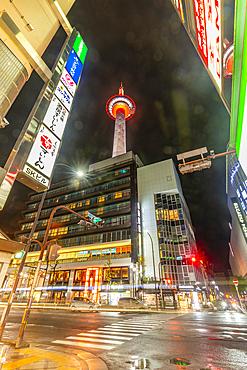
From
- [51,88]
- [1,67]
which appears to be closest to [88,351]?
[51,88]

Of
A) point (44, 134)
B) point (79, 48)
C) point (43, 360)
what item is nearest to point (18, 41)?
point (44, 134)

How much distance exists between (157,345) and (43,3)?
15903mm

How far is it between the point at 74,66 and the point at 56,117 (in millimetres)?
4355

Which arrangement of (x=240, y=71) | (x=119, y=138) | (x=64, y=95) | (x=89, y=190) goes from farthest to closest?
(x=119, y=138) < (x=89, y=190) < (x=64, y=95) < (x=240, y=71)

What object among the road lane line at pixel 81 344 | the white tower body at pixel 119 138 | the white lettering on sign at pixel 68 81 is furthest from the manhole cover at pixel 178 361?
the white tower body at pixel 119 138

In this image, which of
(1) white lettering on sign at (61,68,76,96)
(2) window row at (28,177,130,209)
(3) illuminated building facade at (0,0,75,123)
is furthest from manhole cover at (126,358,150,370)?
(2) window row at (28,177,130,209)

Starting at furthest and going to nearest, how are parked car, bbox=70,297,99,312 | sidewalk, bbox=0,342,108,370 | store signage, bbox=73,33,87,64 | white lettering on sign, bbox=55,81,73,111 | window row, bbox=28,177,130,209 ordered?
window row, bbox=28,177,130,209 → parked car, bbox=70,297,99,312 → store signage, bbox=73,33,87,64 → white lettering on sign, bbox=55,81,73,111 → sidewalk, bbox=0,342,108,370

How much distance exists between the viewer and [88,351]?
6.62m

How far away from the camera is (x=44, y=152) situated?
621 cm

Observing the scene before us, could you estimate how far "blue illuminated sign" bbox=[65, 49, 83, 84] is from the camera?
9109 mm

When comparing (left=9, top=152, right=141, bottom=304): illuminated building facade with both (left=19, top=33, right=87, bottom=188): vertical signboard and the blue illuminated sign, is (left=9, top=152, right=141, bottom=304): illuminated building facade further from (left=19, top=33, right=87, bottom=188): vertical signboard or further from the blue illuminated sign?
the blue illuminated sign

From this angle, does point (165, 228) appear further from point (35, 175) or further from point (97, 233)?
point (35, 175)

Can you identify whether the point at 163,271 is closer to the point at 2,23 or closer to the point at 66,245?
the point at 66,245

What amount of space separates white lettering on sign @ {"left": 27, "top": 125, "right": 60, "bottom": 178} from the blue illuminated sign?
178 inches
